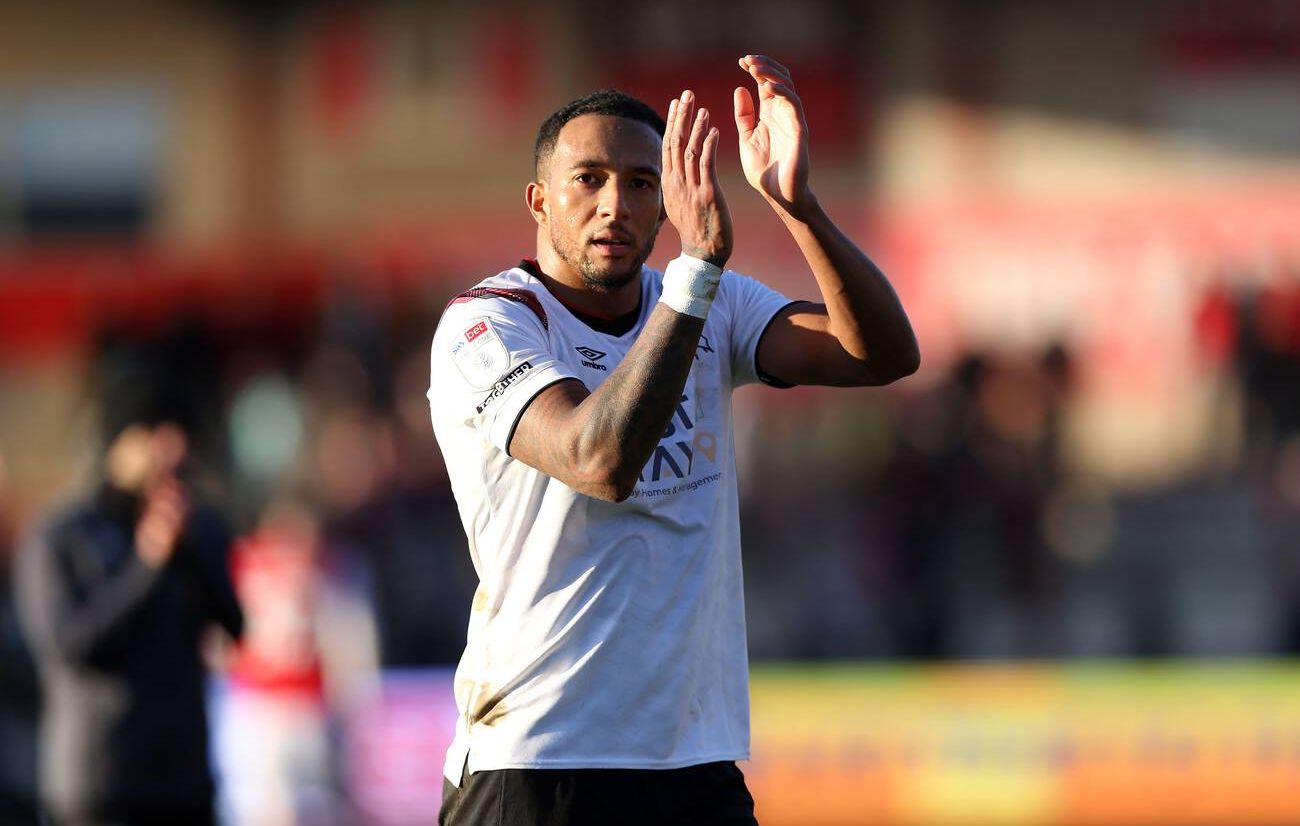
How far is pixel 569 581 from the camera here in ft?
12.2

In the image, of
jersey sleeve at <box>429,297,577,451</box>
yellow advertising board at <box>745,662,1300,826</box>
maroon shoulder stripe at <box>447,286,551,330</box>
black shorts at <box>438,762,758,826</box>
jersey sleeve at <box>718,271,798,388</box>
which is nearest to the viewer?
jersey sleeve at <box>429,297,577,451</box>

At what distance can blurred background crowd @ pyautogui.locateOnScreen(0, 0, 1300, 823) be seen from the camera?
1149 cm

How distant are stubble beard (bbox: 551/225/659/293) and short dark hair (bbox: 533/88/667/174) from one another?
0.57 ft

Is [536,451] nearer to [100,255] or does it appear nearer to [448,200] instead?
[448,200]

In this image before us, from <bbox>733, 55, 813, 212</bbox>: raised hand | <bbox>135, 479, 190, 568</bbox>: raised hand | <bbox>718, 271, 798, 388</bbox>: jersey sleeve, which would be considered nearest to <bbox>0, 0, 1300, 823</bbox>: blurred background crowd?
<bbox>135, 479, 190, 568</bbox>: raised hand

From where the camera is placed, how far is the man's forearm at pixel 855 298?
371 cm

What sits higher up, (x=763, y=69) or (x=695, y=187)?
(x=763, y=69)

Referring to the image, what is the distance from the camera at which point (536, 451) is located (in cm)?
352

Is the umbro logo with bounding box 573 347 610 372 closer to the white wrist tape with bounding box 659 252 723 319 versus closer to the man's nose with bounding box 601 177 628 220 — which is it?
the man's nose with bounding box 601 177 628 220

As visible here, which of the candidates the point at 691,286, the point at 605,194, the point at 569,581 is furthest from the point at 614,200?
the point at 569,581

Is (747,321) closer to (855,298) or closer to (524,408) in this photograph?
(855,298)

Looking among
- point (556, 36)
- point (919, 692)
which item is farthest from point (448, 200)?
point (919, 692)

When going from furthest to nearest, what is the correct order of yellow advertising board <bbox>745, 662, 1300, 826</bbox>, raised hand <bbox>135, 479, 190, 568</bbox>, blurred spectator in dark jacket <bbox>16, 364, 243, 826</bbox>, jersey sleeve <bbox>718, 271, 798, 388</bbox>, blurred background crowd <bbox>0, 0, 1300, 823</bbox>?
blurred background crowd <bbox>0, 0, 1300, 823</bbox>
yellow advertising board <bbox>745, 662, 1300, 826</bbox>
raised hand <bbox>135, 479, 190, 568</bbox>
blurred spectator in dark jacket <bbox>16, 364, 243, 826</bbox>
jersey sleeve <bbox>718, 271, 798, 388</bbox>

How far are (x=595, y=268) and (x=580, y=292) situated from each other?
0.38 feet
